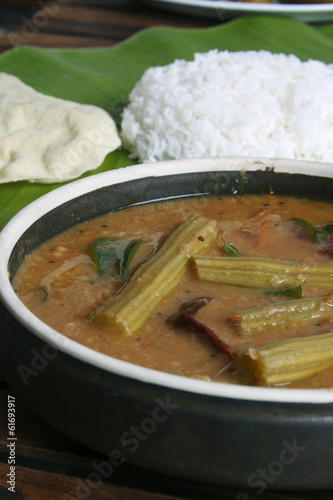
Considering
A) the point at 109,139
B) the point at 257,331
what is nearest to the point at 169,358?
the point at 257,331

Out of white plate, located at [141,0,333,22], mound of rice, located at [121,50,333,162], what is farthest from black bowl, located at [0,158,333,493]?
white plate, located at [141,0,333,22]

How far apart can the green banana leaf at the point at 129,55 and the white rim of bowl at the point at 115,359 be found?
1.76ft

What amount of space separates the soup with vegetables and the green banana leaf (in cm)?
63

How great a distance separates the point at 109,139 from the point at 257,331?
3.79 feet

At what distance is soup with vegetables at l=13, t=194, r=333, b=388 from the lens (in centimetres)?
108

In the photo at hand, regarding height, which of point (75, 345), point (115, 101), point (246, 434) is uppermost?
point (75, 345)

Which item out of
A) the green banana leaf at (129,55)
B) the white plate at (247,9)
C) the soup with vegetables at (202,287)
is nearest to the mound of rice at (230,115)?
the green banana leaf at (129,55)

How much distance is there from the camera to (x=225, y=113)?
7.25 ft

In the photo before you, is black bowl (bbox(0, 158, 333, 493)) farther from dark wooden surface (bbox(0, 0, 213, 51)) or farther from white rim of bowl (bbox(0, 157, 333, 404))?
dark wooden surface (bbox(0, 0, 213, 51))

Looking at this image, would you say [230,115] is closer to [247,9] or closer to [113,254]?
[113,254]

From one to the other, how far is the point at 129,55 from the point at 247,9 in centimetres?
74

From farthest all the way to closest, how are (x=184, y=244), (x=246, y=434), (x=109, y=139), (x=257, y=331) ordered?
1. (x=109, y=139)
2. (x=184, y=244)
3. (x=257, y=331)
4. (x=246, y=434)

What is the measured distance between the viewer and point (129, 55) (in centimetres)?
288

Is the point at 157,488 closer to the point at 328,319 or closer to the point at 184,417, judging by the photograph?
the point at 184,417
